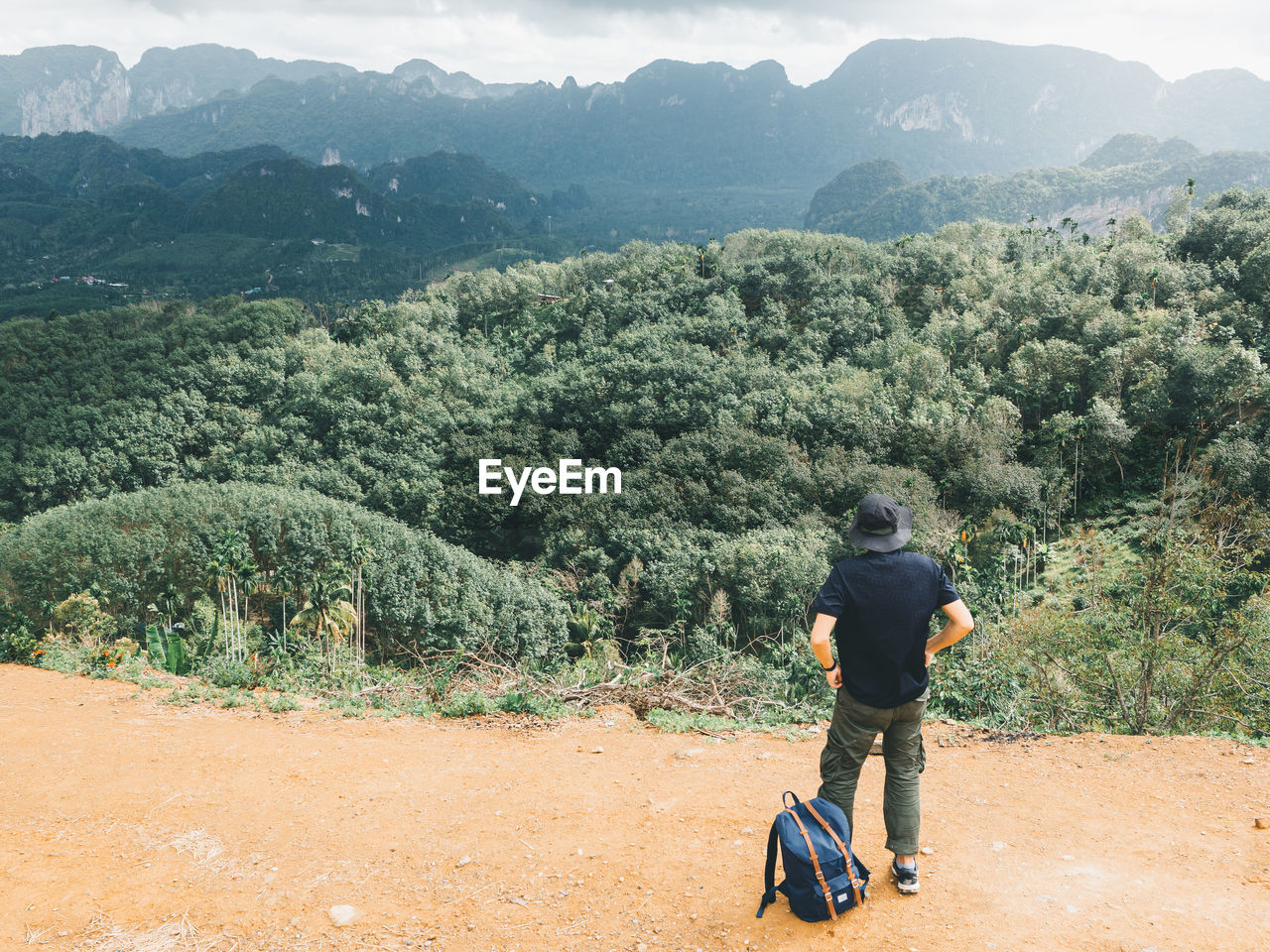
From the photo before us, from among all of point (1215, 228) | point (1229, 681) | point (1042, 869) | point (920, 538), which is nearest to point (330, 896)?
point (1042, 869)

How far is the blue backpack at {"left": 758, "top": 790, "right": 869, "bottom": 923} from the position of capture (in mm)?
4613

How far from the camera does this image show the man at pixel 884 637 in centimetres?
464

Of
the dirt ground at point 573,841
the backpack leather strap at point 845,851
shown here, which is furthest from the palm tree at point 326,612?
the backpack leather strap at point 845,851

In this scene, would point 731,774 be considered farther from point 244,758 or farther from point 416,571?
point 416,571

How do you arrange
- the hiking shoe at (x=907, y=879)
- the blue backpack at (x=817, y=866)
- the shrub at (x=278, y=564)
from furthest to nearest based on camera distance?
the shrub at (x=278, y=564), the hiking shoe at (x=907, y=879), the blue backpack at (x=817, y=866)

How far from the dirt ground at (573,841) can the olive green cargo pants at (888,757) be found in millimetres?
505

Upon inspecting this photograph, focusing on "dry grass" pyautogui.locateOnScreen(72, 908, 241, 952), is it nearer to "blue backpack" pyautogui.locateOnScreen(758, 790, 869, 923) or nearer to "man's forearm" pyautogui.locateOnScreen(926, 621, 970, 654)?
"blue backpack" pyautogui.locateOnScreen(758, 790, 869, 923)

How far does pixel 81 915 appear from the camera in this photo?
513 cm

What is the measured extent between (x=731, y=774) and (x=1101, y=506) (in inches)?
1476

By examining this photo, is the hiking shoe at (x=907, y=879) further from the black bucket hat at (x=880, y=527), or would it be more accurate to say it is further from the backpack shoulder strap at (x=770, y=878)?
the black bucket hat at (x=880, y=527)

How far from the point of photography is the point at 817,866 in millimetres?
4586

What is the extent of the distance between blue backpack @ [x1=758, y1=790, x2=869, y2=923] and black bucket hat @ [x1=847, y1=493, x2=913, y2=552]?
1610mm

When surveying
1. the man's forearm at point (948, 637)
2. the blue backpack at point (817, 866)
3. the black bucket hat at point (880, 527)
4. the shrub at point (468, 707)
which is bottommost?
the shrub at point (468, 707)

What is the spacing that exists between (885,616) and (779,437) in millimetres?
37647
